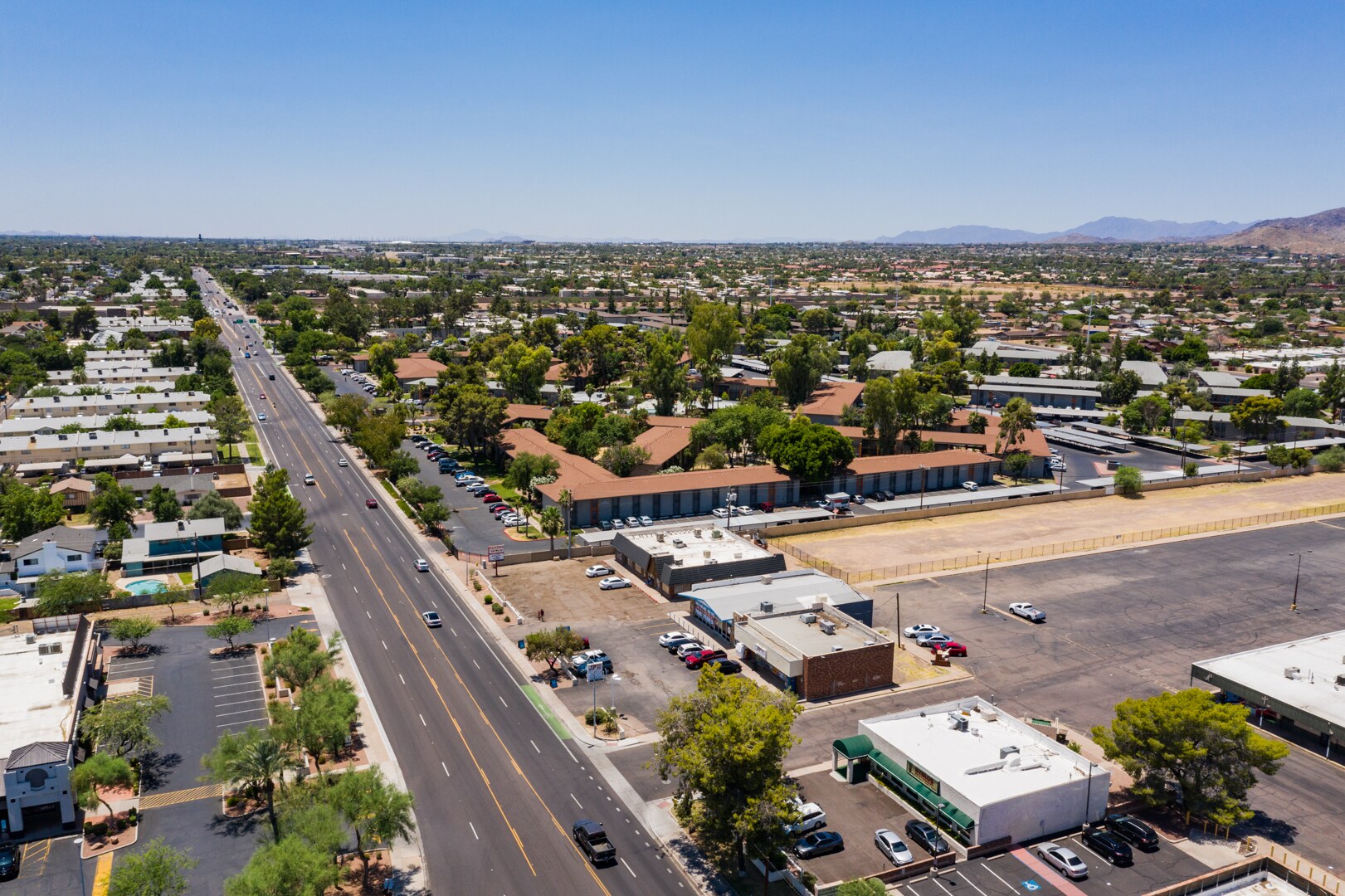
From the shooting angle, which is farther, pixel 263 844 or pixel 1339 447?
pixel 1339 447

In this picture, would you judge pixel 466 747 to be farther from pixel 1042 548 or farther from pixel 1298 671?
pixel 1042 548

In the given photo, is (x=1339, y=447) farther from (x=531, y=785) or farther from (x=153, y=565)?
(x=153, y=565)

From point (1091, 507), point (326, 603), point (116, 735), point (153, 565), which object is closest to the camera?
point (116, 735)

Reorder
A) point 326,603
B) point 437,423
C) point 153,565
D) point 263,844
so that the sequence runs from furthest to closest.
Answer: point 437,423 → point 153,565 → point 326,603 → point 263,844

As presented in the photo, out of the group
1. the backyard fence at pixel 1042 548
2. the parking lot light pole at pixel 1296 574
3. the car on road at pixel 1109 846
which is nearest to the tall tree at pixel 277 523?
the backyard fence at pixel 1042 548

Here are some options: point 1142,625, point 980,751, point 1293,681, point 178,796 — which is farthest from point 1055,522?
point 178,796

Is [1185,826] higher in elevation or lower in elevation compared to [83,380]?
lower

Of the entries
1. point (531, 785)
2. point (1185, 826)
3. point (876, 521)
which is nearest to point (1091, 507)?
point (876, 521)

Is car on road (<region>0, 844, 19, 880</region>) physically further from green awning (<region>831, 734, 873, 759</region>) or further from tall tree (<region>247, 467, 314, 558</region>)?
green awning (<region>831, 734, 873, 759</region>)
